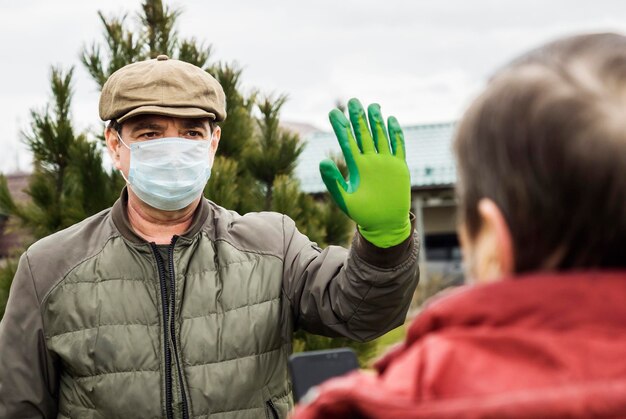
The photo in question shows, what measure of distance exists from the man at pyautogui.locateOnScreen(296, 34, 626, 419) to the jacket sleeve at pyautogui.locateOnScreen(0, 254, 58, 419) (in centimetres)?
183

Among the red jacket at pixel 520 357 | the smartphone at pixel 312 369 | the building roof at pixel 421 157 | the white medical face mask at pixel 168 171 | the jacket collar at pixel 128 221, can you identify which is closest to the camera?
the red jacket at pixel 520 357

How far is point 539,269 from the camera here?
3.67ft

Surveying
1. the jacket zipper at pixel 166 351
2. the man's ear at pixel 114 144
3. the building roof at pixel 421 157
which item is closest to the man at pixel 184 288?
the jacket zipper at pixel 166 351

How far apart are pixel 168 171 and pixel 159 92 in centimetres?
26

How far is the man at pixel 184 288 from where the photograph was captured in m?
2.63

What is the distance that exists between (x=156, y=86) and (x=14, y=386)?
987 millimetres

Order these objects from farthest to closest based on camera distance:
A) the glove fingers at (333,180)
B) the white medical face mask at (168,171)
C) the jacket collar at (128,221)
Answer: the white medical face mask at (168,171)
the jacket collar at (128,221)
the glove fingers at (333,180)

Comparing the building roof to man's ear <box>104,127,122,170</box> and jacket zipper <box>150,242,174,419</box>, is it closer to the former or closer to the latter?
man's ear <box>104,127,122,170</box>

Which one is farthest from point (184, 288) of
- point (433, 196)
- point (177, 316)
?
point (433, 196)

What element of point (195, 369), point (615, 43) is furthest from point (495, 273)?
point (195, 369)

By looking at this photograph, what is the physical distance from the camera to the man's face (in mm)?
2965

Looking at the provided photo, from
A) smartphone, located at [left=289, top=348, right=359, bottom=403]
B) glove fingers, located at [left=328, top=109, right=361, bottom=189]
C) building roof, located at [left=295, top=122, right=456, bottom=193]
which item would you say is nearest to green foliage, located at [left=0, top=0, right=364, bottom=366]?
glove fingers, located at [left=328, top=109, right=361, bottom=189]

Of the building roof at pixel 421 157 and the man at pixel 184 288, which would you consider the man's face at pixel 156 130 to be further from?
the building roof at pixel 421 157

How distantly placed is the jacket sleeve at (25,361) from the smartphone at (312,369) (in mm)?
1534
